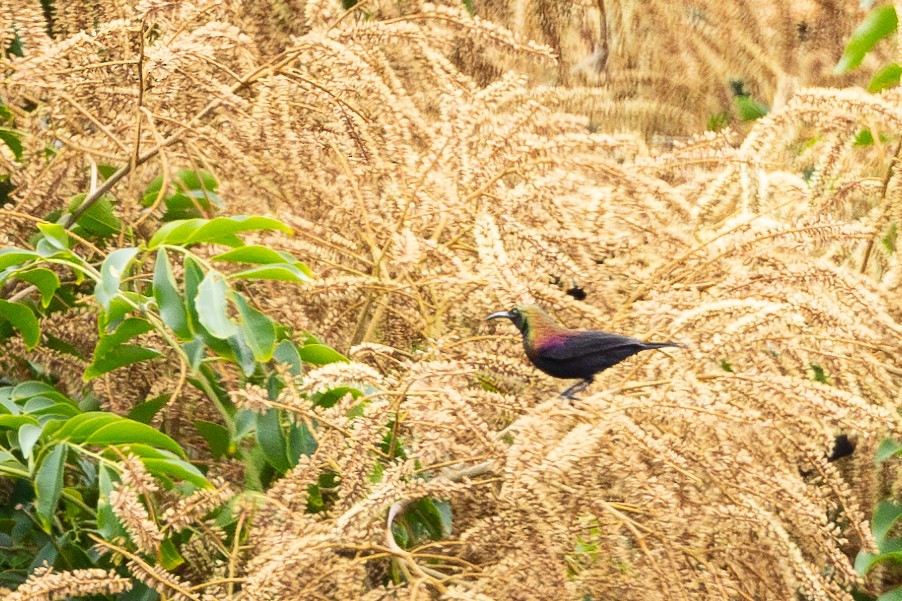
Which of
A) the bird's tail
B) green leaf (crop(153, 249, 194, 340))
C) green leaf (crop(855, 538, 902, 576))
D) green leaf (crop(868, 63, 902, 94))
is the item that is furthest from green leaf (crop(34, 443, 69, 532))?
green leaf (crop(868, 63, 902, 94))

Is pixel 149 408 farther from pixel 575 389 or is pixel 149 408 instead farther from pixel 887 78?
pixel 887 78

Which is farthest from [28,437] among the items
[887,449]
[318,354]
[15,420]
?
[887,449]

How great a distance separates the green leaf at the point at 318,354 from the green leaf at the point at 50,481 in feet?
1.14

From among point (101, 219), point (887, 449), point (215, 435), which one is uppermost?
point (101, 219)

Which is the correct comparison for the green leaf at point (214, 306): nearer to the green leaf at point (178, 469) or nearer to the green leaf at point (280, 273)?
the green leaf at point (280, 273)

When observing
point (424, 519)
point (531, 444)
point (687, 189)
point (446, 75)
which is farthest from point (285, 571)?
point (687, 189)

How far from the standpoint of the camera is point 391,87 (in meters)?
1.95

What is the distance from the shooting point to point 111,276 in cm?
148

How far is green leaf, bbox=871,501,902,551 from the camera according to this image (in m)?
1.86

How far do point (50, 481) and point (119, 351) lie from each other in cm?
23

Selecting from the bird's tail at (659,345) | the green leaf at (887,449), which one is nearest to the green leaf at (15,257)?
the bird's tail at (659,345)

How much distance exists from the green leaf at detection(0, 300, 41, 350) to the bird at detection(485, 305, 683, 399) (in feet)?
2.07

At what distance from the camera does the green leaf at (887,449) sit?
1788 mm

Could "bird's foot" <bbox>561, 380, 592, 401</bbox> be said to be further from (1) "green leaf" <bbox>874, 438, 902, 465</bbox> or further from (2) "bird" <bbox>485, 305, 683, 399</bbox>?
(1) "green leaf" <bbox>874, 438, 902, 465</bbox>
